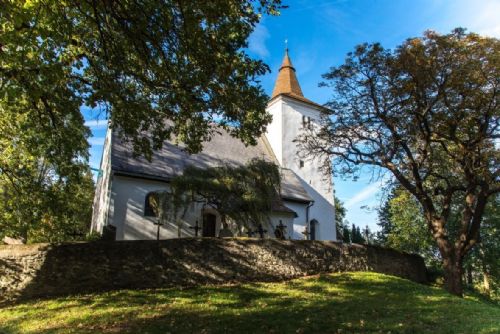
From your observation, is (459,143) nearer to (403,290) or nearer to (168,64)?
(403,290)

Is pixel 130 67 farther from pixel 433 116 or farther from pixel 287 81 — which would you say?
pixel 287 81

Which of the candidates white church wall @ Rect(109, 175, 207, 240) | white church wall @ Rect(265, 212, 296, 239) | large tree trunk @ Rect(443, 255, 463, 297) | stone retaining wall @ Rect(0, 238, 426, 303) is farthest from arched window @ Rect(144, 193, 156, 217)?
large tree trunk @ Rect(443, 255, 463, 297)

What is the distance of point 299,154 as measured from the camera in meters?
31.4

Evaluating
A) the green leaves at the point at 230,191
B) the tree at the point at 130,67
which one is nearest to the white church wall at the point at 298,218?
the green leaves at the point at 230,191

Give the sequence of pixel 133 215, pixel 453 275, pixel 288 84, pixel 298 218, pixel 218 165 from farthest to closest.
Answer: pixel 288 84, pixel 298 218, pixel 218 165, pixel 133 215, pixel 453 275

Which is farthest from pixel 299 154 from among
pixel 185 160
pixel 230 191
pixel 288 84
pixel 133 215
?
pixel 133 215

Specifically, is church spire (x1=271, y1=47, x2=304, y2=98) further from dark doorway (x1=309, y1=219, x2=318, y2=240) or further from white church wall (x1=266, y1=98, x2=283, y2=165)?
dark doorway (x1=309, y1=219, x2=318, y2=240)

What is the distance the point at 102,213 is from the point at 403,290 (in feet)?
50.8

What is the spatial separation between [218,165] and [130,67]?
13.9m

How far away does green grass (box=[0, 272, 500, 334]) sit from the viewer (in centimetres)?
820

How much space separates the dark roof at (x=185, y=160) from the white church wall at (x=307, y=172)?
3.39 ft

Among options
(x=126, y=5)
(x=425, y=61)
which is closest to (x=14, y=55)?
(x=126, y=5)

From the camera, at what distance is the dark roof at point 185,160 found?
2106cm

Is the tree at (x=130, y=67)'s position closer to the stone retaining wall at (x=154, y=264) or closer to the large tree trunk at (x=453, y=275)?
the stone retaining wall at (x=154, y=264)
